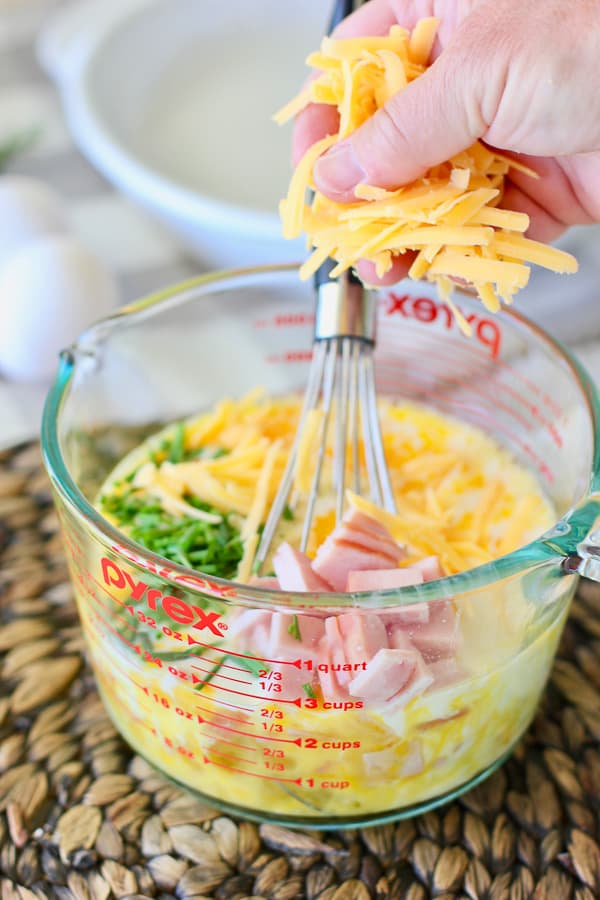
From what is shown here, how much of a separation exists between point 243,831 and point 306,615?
0.91ft

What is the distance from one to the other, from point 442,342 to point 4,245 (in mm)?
682

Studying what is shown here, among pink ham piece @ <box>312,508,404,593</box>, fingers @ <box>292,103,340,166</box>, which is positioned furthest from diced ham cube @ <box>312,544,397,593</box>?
fingers @ <box>292,103,340,166</box>

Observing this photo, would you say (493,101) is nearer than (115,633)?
Yes

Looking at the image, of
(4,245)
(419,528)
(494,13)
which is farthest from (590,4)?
(4,245)

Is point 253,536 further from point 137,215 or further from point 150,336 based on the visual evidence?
point 137,215

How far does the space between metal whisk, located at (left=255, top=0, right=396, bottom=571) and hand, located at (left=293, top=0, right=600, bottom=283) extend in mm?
133

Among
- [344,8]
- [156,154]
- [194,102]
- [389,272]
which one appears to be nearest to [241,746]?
[389,272]

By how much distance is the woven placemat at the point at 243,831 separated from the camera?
86 centimetres

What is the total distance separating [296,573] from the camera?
2.67 ft

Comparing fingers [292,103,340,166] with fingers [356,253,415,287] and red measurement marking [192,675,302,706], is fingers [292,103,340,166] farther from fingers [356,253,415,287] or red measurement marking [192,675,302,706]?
red measurement marking [192,675,302,706]

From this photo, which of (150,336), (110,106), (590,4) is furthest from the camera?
(110,106)

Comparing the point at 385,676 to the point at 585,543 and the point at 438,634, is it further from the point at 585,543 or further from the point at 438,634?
the point at 585,543

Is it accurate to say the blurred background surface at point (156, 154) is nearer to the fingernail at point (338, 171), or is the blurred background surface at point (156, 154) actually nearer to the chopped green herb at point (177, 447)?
the chopped green herb at point (177, 447)

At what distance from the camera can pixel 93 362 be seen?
103cm
